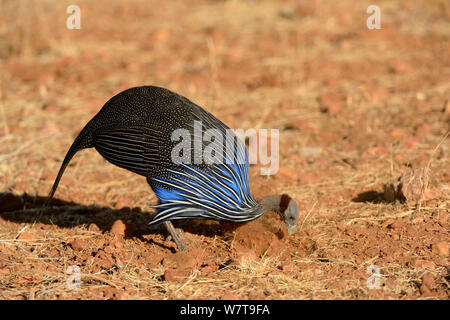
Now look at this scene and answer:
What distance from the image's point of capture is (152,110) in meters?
4.07

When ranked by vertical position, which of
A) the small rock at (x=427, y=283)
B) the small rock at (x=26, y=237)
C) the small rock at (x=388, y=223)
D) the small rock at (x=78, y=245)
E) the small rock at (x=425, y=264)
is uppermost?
the small rock at (x=388, y=223)

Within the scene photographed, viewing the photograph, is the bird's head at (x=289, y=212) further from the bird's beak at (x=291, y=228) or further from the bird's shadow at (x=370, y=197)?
the bird's shadow at (x=370, y=197)

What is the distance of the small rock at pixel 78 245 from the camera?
4.28 meters

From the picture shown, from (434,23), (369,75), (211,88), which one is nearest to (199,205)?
(211,88)

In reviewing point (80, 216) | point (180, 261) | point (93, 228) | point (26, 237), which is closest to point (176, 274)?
point (180, 261)

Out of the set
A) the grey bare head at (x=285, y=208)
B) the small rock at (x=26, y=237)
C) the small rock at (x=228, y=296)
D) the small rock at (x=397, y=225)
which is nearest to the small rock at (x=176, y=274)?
the small rock at (x=228, y=296)

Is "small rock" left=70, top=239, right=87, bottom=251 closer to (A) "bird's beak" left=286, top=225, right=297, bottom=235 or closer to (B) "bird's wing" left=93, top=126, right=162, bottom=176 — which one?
(B) "bird's wing" left=93, top=126, right=162, bottom=176

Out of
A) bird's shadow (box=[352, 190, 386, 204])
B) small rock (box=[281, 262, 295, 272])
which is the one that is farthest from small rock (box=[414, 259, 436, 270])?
bird's shadow (box=[352, 190, 386, 204])

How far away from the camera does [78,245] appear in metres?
4.28

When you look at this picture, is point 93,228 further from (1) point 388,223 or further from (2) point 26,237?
(1) point 388,223

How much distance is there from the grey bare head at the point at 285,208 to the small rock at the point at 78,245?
1.17 m

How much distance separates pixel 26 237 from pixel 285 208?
1.71 m
